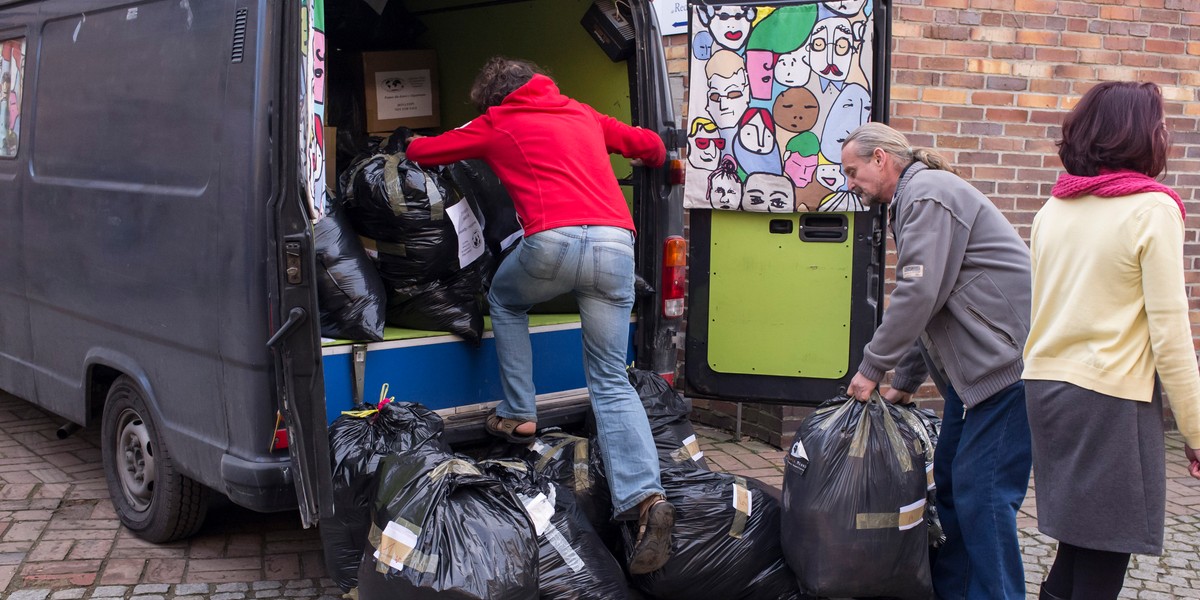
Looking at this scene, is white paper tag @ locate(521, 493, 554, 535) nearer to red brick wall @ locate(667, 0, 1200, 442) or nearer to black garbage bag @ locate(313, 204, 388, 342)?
black garbage bag @ locate(313, 204, 388, 342)

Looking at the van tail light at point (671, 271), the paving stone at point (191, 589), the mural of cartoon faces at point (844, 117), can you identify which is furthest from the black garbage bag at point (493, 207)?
the paving stone at point (191, 589)

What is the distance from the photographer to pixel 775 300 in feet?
15.9

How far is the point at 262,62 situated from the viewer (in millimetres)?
3086

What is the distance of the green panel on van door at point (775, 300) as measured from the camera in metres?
4.78

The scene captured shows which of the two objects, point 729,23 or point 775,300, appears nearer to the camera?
point 729,23

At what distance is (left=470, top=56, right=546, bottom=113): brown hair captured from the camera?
12.2 ft

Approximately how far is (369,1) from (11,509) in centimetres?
259

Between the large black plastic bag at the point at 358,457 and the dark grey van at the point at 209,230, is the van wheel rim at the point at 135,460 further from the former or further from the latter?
the large black plastic bag at the point at 358,457

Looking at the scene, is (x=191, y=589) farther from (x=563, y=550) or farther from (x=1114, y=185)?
(x=1114, y=185)

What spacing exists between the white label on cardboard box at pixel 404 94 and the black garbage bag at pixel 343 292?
1502mm

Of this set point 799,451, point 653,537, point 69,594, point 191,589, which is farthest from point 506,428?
point 69,594

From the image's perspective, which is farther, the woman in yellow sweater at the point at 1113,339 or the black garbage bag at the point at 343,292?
the black garbage bag at the point at 343,292

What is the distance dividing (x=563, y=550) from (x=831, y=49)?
250 cm

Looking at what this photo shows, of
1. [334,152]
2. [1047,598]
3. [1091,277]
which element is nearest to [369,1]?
[334,152]
